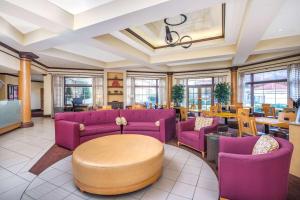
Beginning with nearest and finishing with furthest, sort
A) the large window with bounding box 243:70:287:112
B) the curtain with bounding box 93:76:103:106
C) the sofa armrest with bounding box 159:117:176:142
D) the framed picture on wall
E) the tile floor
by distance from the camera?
1. the tile floor
2. the sofa armrest with bounding box 159:117:176:142
3. the large window with bounding box 243:70:287:112
4. the framed picture on wall
5. the curtain with bounding box 93:76:103:106

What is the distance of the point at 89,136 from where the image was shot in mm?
3879

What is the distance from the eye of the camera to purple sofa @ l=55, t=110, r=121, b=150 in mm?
3629

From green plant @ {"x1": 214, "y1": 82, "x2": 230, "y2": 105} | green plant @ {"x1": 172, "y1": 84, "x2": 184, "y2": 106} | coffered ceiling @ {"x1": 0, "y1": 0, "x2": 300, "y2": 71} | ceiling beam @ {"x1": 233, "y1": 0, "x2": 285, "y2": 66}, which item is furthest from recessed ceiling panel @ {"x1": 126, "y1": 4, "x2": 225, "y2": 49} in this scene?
green plant @ {"x1": 172, "y1": 84, "x2": 184, "y2": 106}

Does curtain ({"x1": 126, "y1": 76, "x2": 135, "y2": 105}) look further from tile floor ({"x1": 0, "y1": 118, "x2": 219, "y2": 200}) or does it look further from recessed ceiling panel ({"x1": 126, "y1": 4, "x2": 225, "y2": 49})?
tile floor ({"x1": 0, "y1": 118, "x2": 219, "y2": 200})

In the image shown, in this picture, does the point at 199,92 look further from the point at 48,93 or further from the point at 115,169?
the point at 48,93

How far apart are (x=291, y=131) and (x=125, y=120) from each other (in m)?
3.64

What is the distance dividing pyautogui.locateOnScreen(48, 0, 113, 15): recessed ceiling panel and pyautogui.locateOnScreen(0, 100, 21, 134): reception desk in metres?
3.92

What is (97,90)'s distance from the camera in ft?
29.8

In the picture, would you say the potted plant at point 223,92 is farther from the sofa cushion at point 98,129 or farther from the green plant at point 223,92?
the sofa cushion at point 98,129

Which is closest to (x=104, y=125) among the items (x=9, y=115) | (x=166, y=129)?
(x=166, y=129)

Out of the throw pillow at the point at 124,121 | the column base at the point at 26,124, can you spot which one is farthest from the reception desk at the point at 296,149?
the column base at the point at 26,124

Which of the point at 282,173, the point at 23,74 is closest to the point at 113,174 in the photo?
the point at 282,173

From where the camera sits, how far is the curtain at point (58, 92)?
338 inches

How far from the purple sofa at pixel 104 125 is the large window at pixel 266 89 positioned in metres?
5.25
